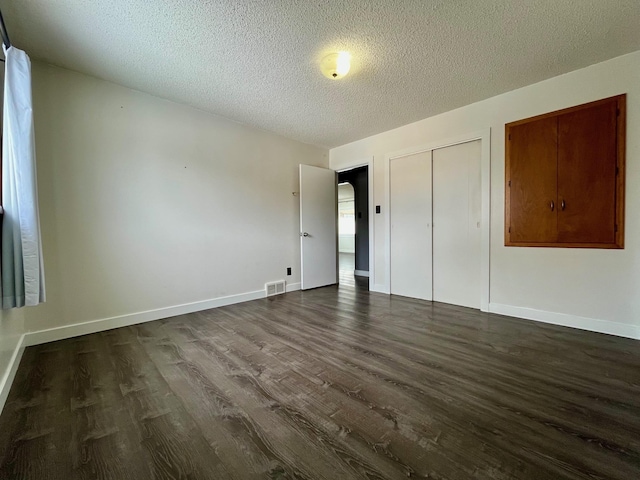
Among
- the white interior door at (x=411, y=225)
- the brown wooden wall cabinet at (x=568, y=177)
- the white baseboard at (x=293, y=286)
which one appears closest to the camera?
the brown wooden wall cabinet at (x=568, y=177)

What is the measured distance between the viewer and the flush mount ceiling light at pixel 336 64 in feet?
7.06

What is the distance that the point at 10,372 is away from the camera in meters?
1.68

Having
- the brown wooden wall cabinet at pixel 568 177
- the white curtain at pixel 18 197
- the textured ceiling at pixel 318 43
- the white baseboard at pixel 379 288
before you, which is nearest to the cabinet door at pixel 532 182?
the brown wooden wall cabinet at pixel 568 177

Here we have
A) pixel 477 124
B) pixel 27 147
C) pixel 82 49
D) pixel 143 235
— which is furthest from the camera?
pixel 477 124

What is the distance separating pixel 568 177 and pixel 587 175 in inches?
5.0

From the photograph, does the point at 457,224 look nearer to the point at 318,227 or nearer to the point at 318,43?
the point at 318,227

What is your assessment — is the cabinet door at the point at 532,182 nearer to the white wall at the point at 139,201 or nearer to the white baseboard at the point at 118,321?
the white wall at the point at 139,201

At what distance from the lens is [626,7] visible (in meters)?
1.72

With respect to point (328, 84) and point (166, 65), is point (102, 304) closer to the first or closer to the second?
point (166, 65)

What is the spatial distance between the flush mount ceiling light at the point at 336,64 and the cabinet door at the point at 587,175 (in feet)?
7.03

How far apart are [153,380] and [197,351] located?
0.43 m

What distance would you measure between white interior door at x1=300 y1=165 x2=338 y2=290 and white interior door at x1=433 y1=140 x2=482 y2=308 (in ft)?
5.88

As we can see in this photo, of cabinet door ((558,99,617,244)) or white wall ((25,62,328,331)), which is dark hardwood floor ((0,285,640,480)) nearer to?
white wall ((25,62,328,331))

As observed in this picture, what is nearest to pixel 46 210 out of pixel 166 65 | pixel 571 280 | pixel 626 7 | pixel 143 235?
pixel 143 235
